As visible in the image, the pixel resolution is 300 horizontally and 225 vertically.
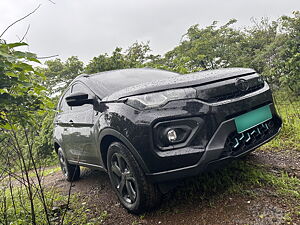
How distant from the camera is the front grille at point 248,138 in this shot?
2.12 metres

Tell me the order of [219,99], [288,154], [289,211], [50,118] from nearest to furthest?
[289,211], [219,99], [288,154], [50,118]

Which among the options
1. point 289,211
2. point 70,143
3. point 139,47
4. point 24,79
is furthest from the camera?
point 139,47

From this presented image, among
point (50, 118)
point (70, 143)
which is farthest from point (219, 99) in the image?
point (50, 118)

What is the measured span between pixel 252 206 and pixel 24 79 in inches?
80.7

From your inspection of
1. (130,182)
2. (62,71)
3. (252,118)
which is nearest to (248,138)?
(252,118)

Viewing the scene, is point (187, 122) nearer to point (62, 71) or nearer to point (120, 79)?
point (120, 79)

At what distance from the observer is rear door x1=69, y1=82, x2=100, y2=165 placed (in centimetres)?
290

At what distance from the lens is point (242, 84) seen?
2301mm

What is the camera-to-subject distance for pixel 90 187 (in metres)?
3.76

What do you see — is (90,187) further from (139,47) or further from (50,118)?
(139,47)

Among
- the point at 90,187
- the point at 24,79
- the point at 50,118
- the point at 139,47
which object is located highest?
the point at 139,47

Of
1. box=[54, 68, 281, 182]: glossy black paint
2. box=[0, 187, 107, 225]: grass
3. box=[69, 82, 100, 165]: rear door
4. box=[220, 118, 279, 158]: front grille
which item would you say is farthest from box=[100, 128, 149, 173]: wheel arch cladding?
box=[220, 118, 279, 158]: front grille

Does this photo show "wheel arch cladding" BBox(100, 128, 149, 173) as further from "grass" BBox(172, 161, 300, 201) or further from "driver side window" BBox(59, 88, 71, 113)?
"driver side window" BBox(59, 88, 71, 113)

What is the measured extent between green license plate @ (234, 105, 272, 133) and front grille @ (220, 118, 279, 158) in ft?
0.19
